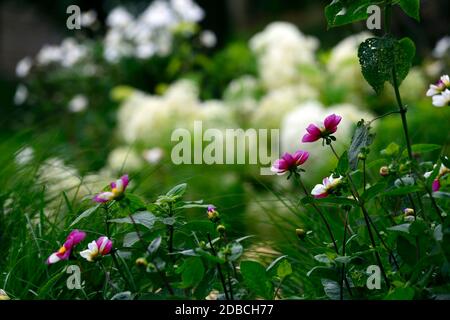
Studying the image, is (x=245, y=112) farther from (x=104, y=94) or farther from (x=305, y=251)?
(x=305, y=251)

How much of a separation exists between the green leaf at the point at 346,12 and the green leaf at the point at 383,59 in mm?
47

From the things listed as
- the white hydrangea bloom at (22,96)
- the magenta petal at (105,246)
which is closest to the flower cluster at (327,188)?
the magenta petal at (105,246)

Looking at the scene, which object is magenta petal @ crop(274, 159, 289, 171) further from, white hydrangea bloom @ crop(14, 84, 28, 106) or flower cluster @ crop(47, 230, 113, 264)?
white hydrangea bloom @ crop(14, 84, 28, 106)

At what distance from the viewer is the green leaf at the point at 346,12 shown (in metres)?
1.21

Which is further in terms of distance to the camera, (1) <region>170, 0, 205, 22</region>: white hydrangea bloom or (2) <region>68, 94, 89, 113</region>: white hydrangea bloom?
(1) <region>170, 0, 205, 22</region>: white hydrangea bloom

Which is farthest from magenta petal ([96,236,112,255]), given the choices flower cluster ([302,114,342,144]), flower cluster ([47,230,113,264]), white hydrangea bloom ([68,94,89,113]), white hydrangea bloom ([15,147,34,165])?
white hydrangea bloom ([68,94,89,113])

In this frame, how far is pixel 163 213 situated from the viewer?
3.92ft

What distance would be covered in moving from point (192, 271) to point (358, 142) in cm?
31

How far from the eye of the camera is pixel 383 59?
120cm

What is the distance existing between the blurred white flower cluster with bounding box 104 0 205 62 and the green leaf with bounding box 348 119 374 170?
4.08 m

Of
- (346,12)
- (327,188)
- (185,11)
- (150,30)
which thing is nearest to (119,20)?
(150,30)

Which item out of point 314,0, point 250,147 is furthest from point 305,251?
point 314,0

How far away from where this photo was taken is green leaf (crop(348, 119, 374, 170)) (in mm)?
1132

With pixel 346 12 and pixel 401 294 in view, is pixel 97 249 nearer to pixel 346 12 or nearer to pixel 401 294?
pixel 401 294
